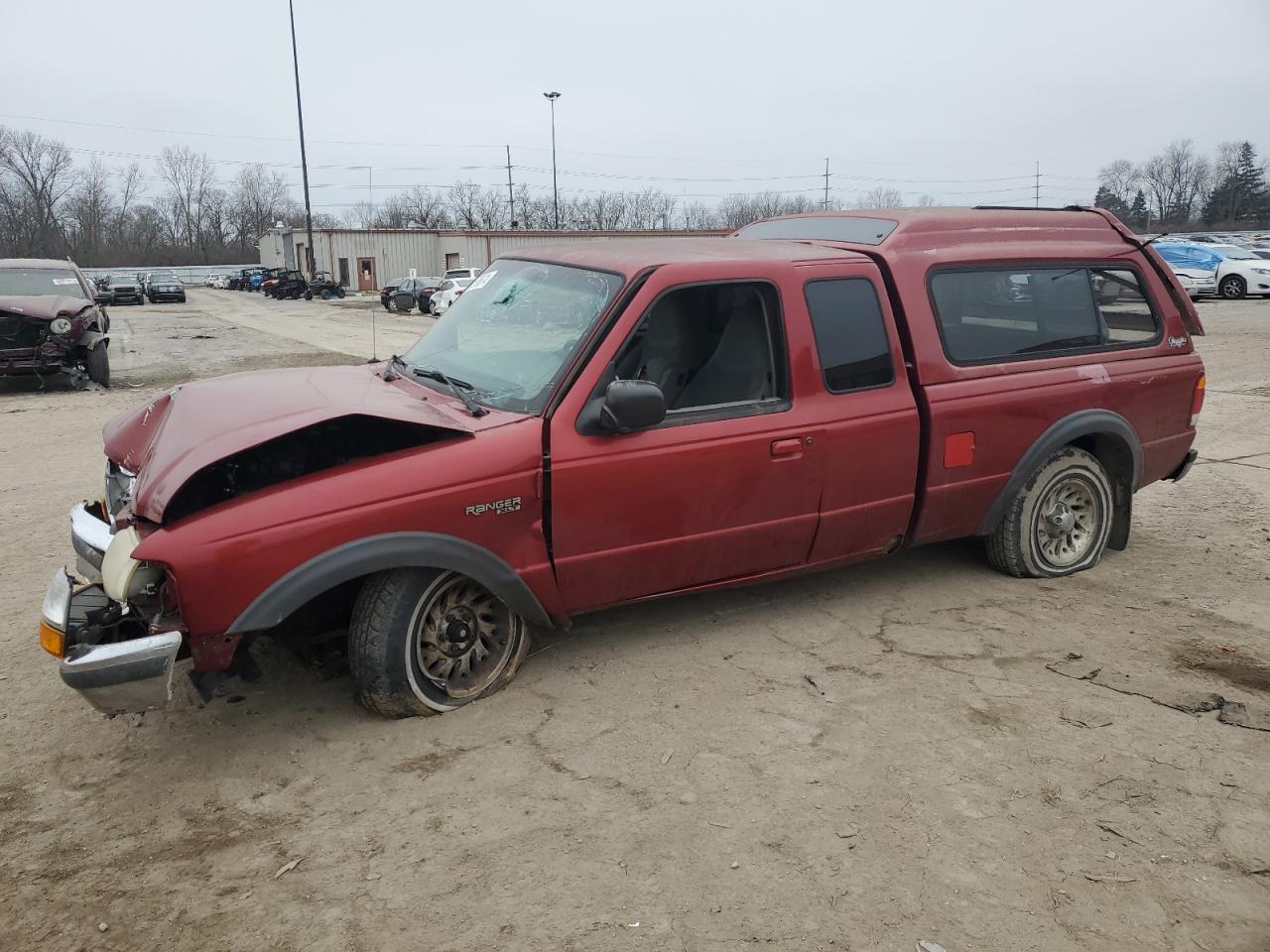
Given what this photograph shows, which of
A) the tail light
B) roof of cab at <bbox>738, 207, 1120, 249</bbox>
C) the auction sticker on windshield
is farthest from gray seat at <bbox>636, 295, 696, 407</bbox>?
the tail light

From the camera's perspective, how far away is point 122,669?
3020 millimetres

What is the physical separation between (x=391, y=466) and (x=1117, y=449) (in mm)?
4037

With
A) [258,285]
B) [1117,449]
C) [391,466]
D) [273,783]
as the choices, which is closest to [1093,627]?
[1117,449]

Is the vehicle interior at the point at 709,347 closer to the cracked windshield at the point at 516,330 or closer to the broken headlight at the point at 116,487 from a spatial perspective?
the cracked windshield at the point at 516,330

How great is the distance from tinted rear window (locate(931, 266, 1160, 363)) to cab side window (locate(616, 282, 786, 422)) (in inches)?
40.8

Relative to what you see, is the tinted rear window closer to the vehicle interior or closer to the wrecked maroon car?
the vehicle interior

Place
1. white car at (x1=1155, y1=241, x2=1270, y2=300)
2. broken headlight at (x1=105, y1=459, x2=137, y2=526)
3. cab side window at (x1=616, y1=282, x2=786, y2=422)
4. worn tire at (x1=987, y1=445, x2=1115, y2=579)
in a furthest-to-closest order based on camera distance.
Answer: white car at (x1=1155, y1=241, x2=1270, y2=300) → worn tire at (x1=987, y1=445, x2=1115, y2=579) → cab side window at (x1=616, y1=282, x2=786, y2=422) → broken headlight at (x1=105, y1=459, x2=137, y2=526)

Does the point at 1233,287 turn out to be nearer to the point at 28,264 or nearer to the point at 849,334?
the point at 849,334

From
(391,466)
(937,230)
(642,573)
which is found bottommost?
(642,573)

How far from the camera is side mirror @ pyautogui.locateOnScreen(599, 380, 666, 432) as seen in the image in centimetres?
365

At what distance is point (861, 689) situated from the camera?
3963 mm

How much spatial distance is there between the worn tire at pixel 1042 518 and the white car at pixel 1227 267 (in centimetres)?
2309

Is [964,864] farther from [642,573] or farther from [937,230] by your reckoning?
[937,230]

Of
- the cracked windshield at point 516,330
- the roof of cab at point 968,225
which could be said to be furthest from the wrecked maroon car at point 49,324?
the roof of cab at point 968,225
